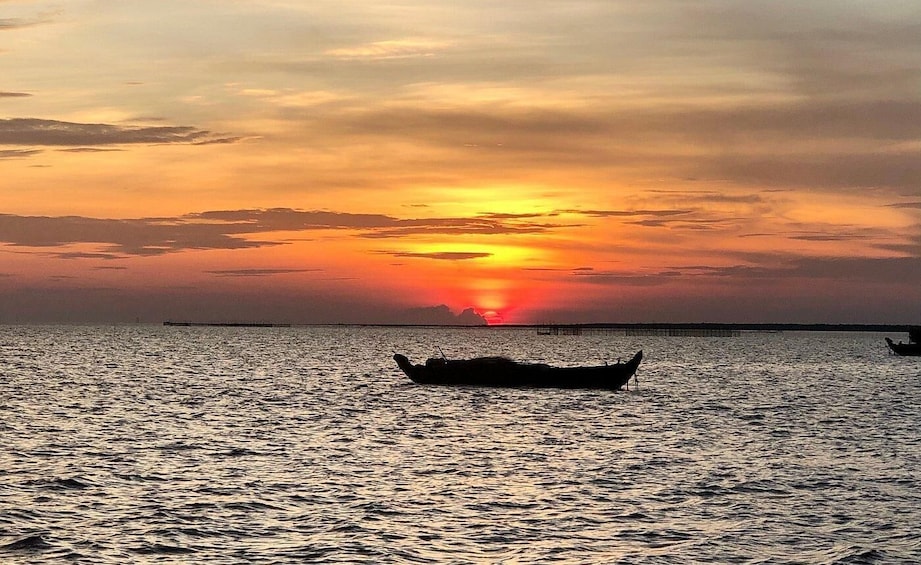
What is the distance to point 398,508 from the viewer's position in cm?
3053

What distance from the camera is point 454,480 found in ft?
117

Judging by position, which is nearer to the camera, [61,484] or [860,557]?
[860,557]

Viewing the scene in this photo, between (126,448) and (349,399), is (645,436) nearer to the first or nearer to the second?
(126,448)

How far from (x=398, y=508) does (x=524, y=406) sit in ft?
126

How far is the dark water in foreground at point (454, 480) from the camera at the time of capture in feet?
84.8

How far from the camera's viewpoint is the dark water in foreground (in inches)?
1017

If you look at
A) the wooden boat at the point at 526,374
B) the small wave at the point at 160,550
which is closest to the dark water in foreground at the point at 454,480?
the small wave at the point at 160,550

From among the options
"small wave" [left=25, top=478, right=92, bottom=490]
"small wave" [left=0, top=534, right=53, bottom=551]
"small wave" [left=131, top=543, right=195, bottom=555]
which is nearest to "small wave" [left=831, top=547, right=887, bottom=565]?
"small wave" [left=131, top=543, right=195, bottom=555]

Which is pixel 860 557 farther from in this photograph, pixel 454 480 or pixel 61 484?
pixel 61 484

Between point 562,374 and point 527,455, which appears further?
point 562,374

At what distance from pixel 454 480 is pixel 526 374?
157 feet

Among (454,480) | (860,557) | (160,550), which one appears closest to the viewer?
(160,550)

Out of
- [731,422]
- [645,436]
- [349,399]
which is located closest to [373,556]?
[645,436]

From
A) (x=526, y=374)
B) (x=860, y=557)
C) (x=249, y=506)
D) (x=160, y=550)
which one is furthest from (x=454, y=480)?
(x=526, y=374)
